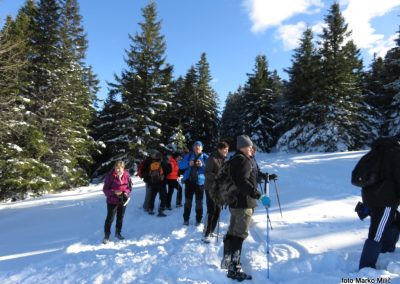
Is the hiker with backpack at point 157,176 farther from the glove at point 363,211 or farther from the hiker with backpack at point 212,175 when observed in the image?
the glove at point 363,211

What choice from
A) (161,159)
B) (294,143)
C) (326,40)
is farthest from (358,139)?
(161,159)

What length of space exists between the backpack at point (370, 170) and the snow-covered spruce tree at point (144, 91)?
20.7 metres

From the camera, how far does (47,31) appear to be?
21469 mm

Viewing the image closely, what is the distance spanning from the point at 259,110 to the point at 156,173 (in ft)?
97.7

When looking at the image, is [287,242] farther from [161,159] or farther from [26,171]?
[26,171]

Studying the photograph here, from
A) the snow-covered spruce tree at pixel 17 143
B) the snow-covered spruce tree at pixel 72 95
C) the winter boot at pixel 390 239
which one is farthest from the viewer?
the snow-covered spruce tree at pixel 72 95

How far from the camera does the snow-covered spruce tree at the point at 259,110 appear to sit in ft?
125

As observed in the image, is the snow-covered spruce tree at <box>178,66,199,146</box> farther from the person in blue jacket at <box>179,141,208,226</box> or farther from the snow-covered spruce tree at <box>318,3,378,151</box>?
the person in blue jacket at <box>179,141,208,226</box>

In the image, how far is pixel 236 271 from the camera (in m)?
5.09

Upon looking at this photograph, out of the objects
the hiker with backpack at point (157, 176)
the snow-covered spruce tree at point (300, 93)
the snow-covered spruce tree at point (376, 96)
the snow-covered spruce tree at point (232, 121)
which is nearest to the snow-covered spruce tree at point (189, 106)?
the snow-covered spruce tree at point (232, 121)

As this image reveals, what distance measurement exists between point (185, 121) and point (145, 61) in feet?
38.1

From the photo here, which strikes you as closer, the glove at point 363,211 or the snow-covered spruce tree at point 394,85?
the glove at point 363,211

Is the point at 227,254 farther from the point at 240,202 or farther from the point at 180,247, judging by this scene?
the point at 180,247

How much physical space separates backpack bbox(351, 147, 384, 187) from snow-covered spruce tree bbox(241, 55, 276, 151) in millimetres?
32892
